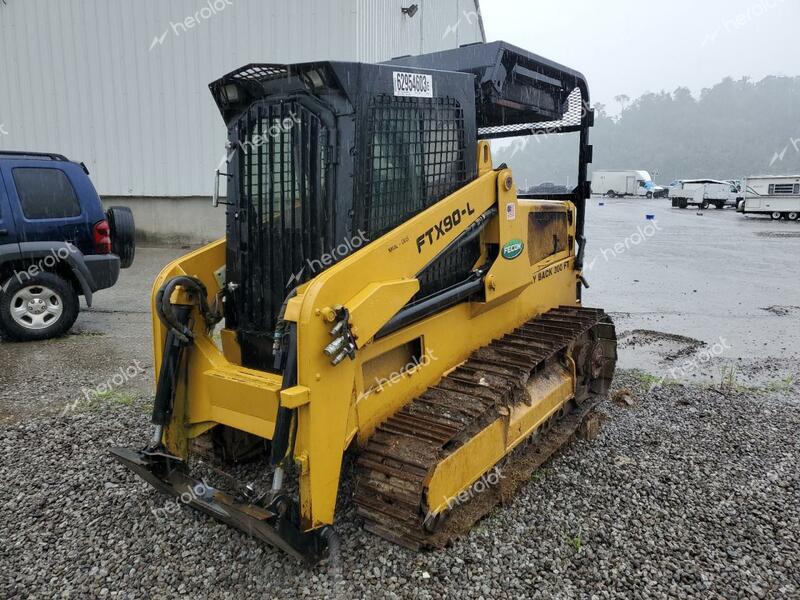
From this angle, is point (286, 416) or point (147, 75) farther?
point (147, 75)

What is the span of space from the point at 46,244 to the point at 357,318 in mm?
5873

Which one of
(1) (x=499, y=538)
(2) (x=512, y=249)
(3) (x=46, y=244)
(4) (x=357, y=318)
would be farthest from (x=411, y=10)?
(1) (x=499, y=538)

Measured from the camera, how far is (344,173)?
10.3 feet

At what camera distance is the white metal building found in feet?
45.2

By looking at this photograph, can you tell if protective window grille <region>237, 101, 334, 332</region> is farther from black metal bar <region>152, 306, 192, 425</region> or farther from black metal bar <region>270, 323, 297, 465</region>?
black metal bar <region>270, 323, 297, 465</region>

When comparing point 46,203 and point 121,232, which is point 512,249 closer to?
point 121,232

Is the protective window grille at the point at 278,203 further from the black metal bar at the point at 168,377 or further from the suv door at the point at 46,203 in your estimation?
the suv door at the point at 46,203

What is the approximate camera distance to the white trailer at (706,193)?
38.2 metres

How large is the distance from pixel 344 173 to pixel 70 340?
5.59 metres

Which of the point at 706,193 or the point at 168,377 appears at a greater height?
the point at 706,193

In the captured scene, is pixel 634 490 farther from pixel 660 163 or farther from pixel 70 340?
pixel 660 163

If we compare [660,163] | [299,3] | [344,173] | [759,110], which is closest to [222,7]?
[299,3]

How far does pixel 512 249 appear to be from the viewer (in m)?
4.15

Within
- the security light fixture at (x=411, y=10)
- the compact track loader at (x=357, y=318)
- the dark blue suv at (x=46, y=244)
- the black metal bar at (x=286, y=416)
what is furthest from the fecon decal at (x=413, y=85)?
the security light fixture at (x=411, y=10)
